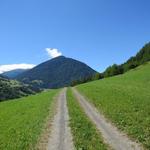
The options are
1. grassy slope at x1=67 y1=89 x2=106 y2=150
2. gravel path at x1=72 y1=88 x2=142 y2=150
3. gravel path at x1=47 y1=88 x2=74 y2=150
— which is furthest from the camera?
gravel path at x1=47 y1=88 x2=74 y2=150

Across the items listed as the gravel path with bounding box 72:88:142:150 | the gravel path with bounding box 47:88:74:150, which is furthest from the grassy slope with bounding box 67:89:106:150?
the gravel path with bounding box 72:88:142:150

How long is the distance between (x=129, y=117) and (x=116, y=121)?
241 centimetres

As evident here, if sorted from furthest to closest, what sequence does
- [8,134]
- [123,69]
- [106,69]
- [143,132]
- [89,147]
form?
[106,69]
[123,69]
[8,134]
[143,132]
[89,147]

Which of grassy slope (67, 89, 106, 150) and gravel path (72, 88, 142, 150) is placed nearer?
gravel path (72, 88, 142, 150)

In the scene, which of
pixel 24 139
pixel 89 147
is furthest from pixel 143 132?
pixel 24 139

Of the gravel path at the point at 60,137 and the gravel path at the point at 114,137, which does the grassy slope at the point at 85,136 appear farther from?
the gravel path at the point at 114,137

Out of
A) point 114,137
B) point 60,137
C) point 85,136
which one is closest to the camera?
point 114,137

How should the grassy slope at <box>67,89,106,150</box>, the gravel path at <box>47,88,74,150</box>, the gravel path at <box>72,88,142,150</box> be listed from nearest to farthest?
the gravel path at <box>72,88,142,150</box>, the grassy slope at <box>67,89,106,150</box>, the gravel path at <box>47,88,74,150</box>

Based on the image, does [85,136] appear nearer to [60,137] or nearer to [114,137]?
[60,137]

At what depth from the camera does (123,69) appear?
172625mm

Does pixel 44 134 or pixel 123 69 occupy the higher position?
pixel 123 69

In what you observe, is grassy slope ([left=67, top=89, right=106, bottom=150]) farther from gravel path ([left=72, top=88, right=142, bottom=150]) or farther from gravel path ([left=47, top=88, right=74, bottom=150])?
gravel path ([left=72, top=88, right=142, bottom=150])

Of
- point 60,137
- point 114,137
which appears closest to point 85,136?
point 60,137

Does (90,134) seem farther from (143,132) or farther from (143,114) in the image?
(143,114)
